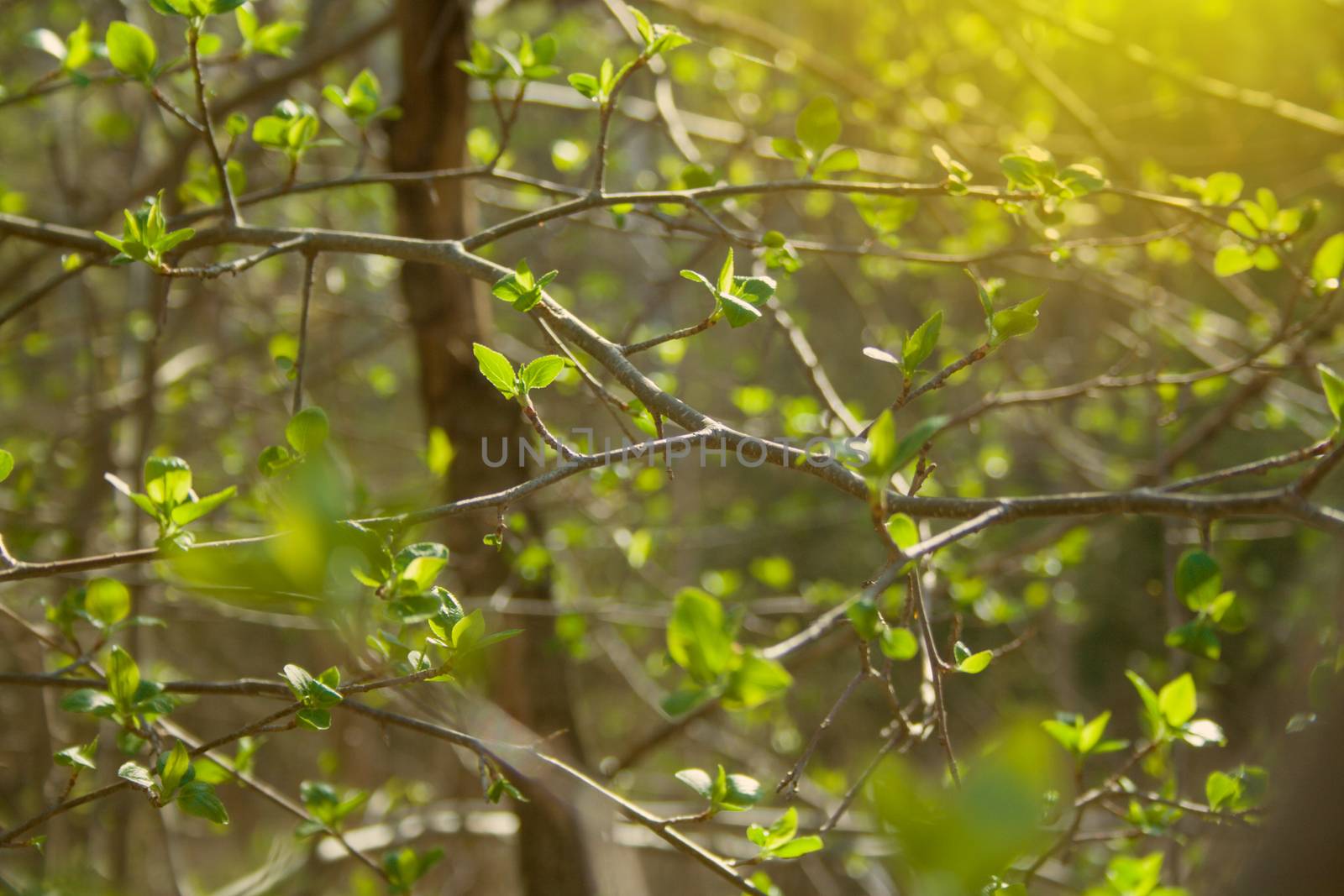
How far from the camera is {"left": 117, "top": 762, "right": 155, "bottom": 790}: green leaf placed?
754 millimetres

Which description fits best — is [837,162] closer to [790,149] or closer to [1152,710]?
[790,149]

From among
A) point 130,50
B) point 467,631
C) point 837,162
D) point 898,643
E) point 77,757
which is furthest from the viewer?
point 837,162

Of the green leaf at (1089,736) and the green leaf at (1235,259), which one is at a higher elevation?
the green leaf at (1235,259)

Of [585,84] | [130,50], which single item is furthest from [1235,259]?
[130,50]

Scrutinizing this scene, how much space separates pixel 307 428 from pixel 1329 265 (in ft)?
3.53

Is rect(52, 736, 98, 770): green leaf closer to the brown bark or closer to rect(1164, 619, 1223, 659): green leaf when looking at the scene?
the brown bark

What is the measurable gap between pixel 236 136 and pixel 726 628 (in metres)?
0.87

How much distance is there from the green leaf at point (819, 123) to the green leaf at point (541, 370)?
1.41 ft

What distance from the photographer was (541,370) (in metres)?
0.78

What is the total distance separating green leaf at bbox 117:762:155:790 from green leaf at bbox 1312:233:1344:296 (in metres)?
1.28

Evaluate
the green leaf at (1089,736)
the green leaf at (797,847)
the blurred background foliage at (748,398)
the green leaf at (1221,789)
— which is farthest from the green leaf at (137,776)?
the green leaf at (1221,789)

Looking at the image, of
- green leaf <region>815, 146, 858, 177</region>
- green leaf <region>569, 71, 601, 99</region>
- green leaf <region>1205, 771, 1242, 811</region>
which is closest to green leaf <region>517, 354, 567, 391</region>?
green leaf <region>569, 71, 601, 99</region>

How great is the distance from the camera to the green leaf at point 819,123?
100cm

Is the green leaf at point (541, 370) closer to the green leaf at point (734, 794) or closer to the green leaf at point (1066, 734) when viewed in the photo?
the green leaf at point (734, 794)
